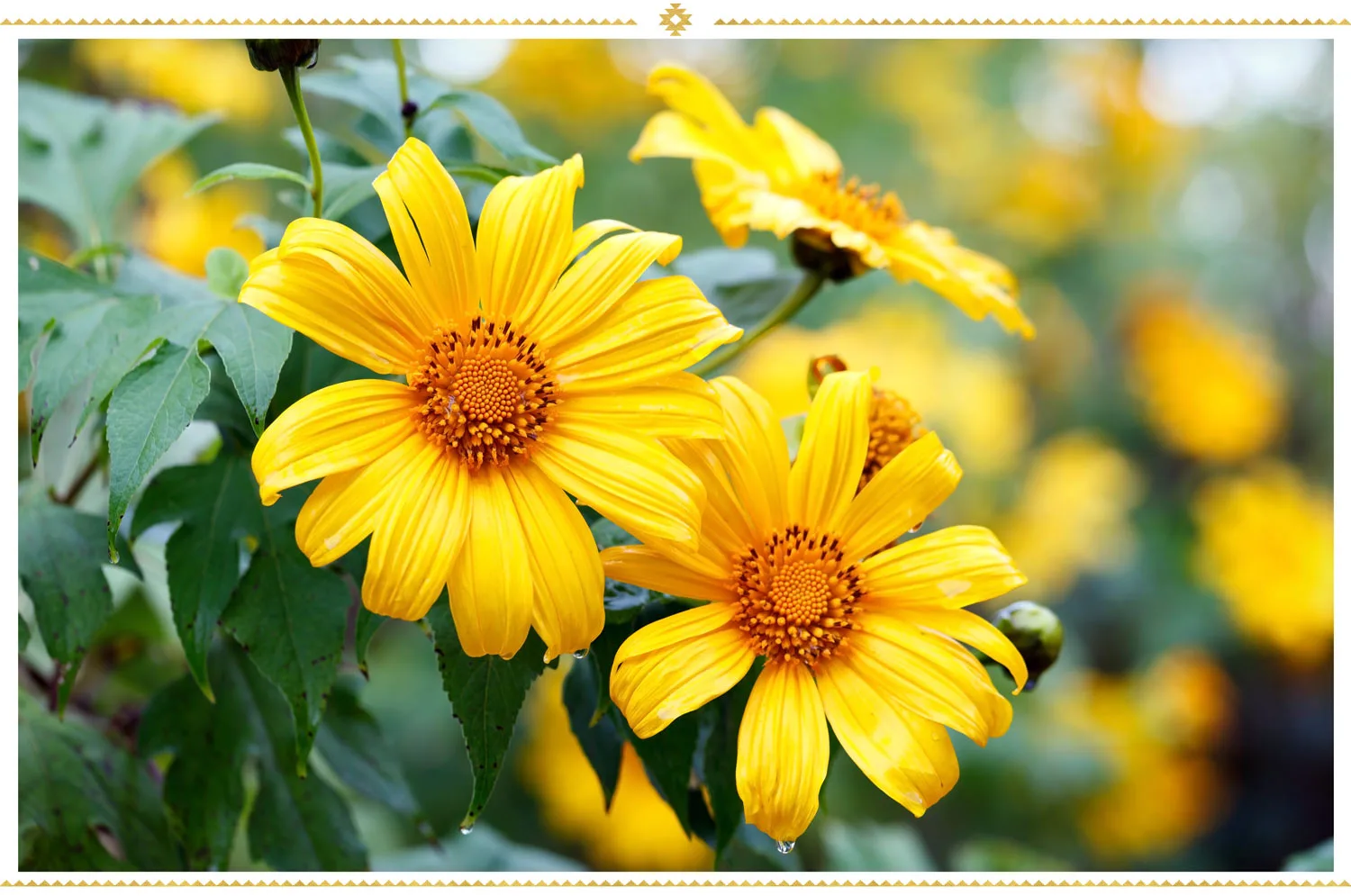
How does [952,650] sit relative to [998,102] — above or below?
below

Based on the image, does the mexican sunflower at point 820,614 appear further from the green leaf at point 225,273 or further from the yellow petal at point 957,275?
the green leaf at point 225,273

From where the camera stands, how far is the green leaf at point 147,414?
23.0 inches

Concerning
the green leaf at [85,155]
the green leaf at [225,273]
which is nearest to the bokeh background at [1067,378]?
the green leaf at [85,155]

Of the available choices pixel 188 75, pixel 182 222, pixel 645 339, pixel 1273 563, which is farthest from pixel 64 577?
pixel 1273 563

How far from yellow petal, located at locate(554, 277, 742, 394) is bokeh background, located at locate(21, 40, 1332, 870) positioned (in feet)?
3.42

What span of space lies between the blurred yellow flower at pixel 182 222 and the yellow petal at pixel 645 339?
0.93 m

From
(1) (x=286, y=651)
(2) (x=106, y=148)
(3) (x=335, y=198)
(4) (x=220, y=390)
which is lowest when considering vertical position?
(1) (x=286, y=651)

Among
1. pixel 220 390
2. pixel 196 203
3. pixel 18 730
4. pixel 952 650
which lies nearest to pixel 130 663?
pixel 18 730

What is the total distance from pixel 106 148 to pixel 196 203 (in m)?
0.74

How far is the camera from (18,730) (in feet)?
2.81

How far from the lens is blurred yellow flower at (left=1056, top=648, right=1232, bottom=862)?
2.21 meters
